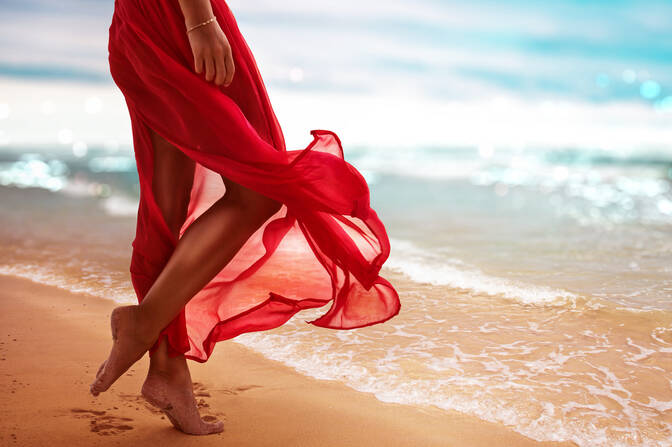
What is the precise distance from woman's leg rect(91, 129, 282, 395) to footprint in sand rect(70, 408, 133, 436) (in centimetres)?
24

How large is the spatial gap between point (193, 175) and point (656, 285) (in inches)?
143

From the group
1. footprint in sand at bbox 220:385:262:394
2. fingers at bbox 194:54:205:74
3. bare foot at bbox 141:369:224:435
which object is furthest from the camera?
footprint in sand at bbox 220:385:262:394

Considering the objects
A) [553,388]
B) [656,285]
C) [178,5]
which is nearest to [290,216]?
[178,5]

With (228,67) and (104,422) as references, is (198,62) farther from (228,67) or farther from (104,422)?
(104,422)

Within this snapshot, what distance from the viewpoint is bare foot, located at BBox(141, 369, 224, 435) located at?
170cm

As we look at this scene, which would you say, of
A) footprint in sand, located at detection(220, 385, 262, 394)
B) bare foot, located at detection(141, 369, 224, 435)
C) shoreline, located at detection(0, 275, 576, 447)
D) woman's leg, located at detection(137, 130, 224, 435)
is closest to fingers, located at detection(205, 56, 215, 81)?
woman's leg, located at detection(137, 130, 224, 435)

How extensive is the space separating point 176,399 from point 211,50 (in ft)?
3.08

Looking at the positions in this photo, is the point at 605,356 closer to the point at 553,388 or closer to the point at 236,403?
the point at 553,388

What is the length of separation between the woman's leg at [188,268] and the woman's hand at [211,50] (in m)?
0.28

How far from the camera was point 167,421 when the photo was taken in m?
1.88

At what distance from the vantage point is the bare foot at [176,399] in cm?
170

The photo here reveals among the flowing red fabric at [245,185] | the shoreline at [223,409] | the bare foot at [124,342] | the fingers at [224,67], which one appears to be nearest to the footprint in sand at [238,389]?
the shoreline at [223,409]

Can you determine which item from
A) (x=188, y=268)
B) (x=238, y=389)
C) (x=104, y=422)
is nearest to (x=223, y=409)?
(x=238, y=389)

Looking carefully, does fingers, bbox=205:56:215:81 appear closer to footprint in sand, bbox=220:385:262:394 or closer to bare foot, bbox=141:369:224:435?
bare foot, bbox=141:369:224:435
